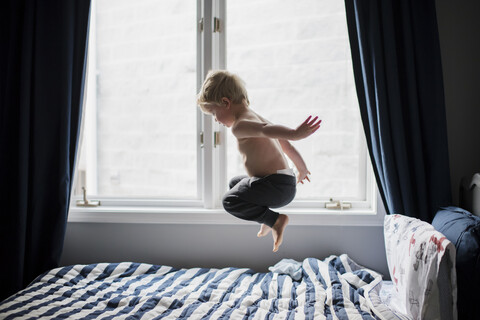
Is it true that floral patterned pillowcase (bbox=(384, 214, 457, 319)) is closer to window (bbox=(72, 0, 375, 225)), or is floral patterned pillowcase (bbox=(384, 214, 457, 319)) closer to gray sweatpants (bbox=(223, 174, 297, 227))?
gray sweatpants (bbox=(223, 174, 297, 227))

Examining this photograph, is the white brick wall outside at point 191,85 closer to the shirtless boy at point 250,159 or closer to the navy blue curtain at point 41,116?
the navy blue curtain at point 41,116

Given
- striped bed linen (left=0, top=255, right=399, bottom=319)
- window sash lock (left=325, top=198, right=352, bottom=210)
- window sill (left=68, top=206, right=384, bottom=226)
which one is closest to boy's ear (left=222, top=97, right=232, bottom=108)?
striped bed linen (left=0, top=255, right=399, bottom=319)

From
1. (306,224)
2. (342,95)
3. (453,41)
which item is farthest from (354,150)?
(453,41)

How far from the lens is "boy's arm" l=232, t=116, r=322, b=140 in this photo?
4.00 feet

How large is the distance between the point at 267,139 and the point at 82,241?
1472 mm

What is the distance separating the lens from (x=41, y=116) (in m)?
2.12

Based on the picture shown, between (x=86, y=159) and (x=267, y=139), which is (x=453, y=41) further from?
(x=86, y=159)

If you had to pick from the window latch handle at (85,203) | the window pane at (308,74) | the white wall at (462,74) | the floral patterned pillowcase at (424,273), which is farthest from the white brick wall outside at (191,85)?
the floral patterned pillowcase at (424,273)

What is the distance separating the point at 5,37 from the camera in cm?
215

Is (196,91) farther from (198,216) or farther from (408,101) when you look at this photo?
(408,101)

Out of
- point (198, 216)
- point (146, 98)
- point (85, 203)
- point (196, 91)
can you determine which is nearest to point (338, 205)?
point (198, 216)

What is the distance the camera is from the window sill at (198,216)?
6.86 ft

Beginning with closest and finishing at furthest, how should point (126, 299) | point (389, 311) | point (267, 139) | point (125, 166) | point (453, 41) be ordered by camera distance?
point (267, 139) → point (389, 311) → point (126, 299) → point (453, 41) → point (125, 166)

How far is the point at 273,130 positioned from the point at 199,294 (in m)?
0.88
